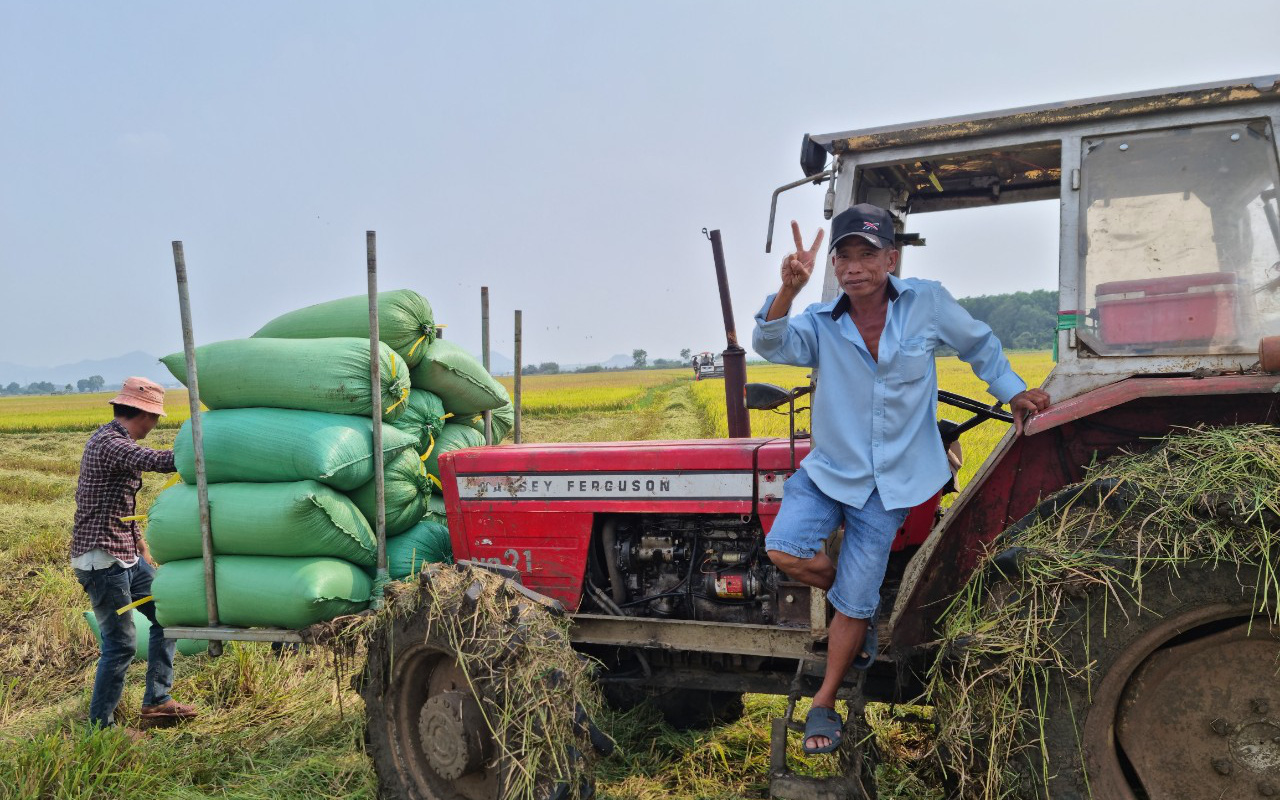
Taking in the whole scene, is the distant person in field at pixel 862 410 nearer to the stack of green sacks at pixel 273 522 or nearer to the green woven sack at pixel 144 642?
the stack of green sacks at pixel 273 522

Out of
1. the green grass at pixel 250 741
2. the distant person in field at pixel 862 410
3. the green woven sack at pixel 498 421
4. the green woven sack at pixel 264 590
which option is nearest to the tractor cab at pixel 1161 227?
the distant person in field at pixel 862 410

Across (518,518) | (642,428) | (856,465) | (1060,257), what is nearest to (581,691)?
(518,518)

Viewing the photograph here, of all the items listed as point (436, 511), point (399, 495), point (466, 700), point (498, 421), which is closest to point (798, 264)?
point (466, 700)

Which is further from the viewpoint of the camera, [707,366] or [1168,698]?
[707,366]

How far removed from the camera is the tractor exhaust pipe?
429 centimetres

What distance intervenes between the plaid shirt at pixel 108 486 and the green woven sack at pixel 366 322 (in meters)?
0.84

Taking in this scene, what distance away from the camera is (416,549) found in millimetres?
4496

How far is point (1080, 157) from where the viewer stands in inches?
115

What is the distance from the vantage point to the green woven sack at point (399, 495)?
14.4 feet

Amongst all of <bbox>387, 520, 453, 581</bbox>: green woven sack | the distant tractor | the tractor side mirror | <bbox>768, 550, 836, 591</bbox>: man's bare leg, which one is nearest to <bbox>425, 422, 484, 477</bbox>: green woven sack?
<bbox>387, 520, 453, 581</bbox>: green woven sack

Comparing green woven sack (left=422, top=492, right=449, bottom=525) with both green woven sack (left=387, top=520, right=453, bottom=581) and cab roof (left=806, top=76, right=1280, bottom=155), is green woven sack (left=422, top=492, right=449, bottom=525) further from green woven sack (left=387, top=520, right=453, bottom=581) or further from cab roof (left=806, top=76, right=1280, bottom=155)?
cab roof (left=806, top=76, right=1280, bottom=155)

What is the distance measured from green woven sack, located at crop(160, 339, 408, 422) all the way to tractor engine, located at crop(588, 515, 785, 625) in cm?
136

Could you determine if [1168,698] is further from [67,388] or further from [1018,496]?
[67,388]

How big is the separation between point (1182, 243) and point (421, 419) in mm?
3492
